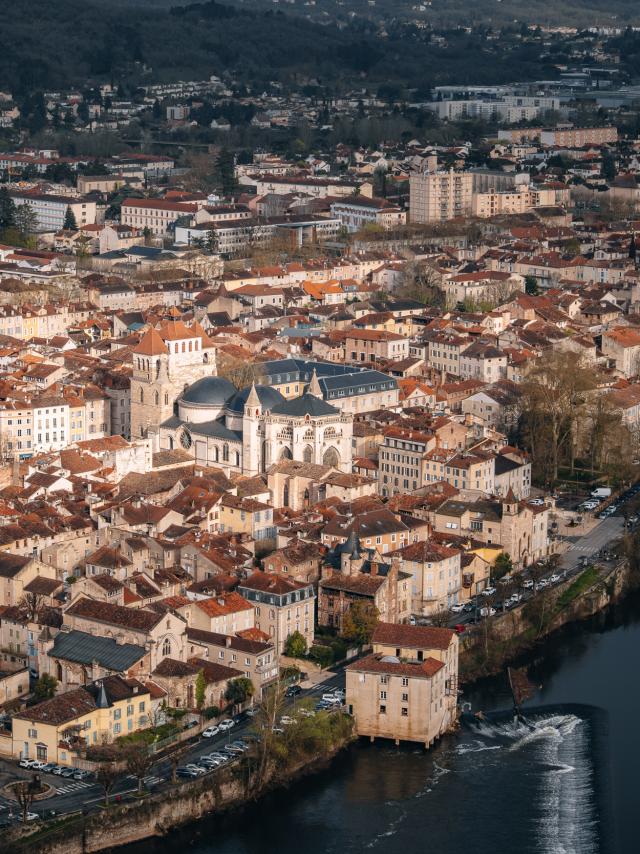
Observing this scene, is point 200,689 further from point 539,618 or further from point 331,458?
point 331,458

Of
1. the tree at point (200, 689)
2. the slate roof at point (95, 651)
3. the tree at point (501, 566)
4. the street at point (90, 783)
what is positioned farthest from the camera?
the tree at point (501, 566)

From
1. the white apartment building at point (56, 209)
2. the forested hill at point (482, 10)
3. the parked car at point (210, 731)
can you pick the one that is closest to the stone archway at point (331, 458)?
the parked car at point (210, 731)

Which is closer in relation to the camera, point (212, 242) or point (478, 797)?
point (478, 797)

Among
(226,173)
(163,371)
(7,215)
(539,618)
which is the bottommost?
(539,618)

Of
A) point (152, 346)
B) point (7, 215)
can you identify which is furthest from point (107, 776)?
point (7, 215)

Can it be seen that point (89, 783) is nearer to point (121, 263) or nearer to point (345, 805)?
point (345, 805)

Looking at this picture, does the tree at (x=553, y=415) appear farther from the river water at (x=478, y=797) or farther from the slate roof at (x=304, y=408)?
the river water at (x=478, y=797)

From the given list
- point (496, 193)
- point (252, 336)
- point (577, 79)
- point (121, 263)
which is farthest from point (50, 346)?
point (577, 79)
